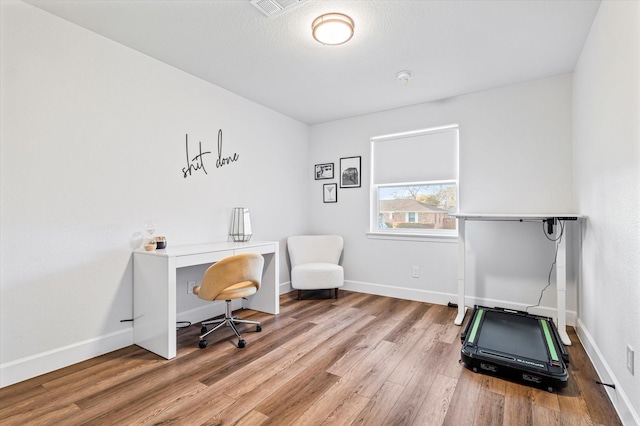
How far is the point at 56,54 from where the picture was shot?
7.45 feet

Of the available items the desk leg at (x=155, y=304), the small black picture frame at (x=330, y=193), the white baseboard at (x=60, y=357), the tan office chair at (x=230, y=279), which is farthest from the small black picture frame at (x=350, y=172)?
the white baseboard at (x=60, y=357)

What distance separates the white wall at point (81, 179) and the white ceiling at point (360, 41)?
0.26 metres

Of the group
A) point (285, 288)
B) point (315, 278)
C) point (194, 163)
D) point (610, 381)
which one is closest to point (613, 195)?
point (610, 381)

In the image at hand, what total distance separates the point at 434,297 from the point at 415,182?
149 centimetres

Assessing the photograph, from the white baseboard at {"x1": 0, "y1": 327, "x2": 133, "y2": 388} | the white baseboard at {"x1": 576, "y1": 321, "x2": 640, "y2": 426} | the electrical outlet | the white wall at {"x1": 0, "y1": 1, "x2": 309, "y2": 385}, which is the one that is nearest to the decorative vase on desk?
the white wall at {"x1": 0, "y1": 1, "x2": 309, "y2": 385}

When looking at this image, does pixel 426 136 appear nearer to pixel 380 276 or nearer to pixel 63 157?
pixel 380 276

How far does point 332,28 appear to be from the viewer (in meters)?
2.23

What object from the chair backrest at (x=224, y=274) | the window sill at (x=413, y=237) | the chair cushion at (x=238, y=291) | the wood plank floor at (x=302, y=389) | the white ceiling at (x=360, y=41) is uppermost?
the white ceiling at (x=360, y=41)

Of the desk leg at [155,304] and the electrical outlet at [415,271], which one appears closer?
the desk leg at [155,304]

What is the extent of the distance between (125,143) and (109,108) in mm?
298

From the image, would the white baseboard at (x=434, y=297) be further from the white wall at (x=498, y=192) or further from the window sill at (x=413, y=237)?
the window sill at (x=413, y=237)

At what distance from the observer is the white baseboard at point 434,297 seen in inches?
126

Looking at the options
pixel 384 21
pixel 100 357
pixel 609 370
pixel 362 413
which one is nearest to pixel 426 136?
pixel 384 21

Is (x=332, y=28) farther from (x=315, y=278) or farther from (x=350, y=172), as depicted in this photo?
(x=315, y=278)
